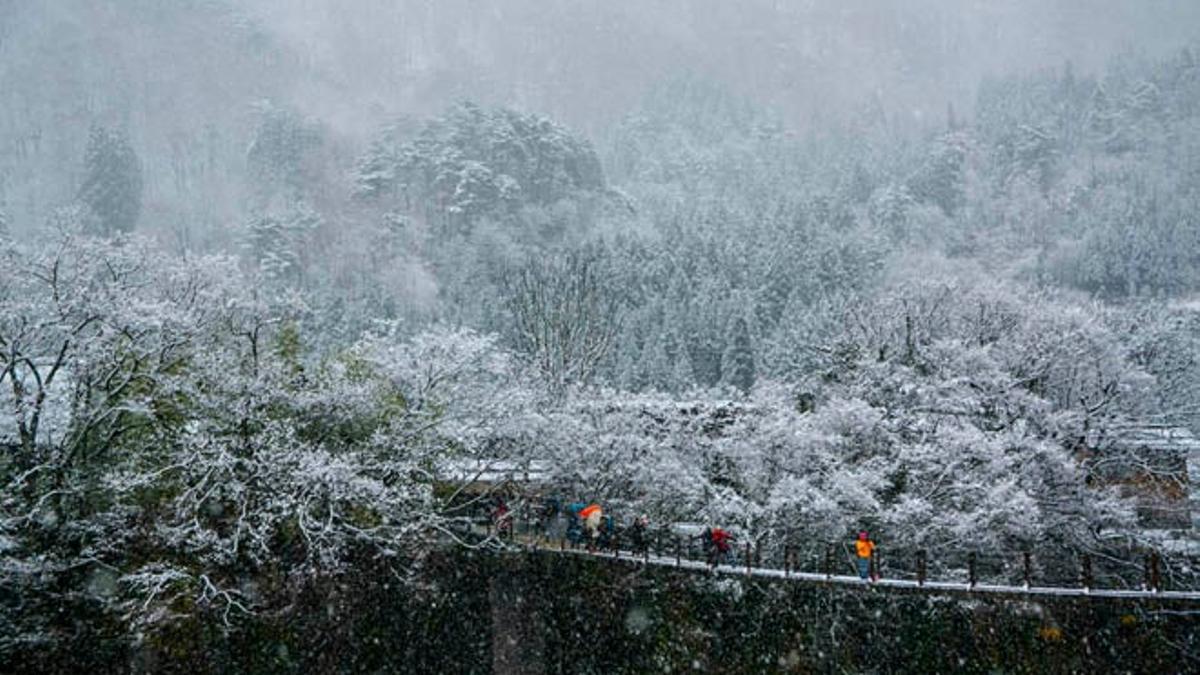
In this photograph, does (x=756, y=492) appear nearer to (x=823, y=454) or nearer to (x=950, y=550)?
(x=823, y=454)

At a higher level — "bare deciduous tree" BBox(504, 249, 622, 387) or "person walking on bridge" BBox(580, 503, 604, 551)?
"bare deciduous tree" BBox(504, 249, 622, 387)

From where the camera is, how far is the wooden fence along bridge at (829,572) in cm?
1548

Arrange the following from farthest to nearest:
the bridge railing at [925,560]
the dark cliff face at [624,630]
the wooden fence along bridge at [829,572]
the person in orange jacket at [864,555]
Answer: the bridge railing at [925,560], the person in orange jacket at [864,555], the wooden fence along bridge at [829,572], the dark cliff face at [624,630]

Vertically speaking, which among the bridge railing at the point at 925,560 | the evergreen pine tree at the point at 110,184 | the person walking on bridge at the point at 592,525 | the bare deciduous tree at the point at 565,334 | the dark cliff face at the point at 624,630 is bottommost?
the dark cliff face at the point at 624,630

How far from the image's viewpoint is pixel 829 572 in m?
16.4

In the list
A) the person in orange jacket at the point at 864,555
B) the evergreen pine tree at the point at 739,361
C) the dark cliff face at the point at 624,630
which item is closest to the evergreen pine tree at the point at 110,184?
the evergreen pine tree at the point at 739,361

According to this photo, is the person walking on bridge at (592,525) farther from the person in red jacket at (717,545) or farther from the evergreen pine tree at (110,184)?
the evergreen pine tree at (110,184)

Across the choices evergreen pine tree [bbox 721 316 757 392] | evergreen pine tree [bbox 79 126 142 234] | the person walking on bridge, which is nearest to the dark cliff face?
the person walking on bridge

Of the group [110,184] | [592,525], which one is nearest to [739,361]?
[592,525]

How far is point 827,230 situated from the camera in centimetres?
7088

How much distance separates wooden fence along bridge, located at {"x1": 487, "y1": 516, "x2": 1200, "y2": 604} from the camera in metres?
15.5

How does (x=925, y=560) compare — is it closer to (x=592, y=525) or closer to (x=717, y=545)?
(x=717, y=545)

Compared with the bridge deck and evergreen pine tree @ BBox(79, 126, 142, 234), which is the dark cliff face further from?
evergreen pine tree @ BBox(79, 126, 142, 234)

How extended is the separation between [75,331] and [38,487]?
11.3 feet
